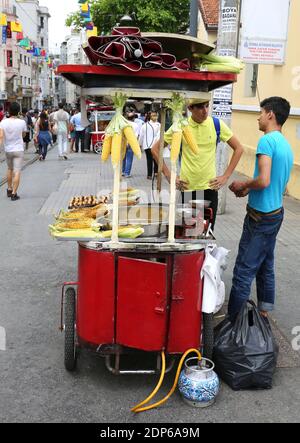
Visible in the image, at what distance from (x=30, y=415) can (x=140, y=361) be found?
1.01m

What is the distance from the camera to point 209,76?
3355mm

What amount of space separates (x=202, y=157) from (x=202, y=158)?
10mm

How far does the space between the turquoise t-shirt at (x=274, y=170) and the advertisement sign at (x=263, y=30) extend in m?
5.76

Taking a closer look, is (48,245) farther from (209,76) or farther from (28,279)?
(209,76)

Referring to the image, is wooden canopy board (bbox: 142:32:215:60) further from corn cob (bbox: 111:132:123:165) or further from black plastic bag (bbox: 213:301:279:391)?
black plastic bag (bbox: 213:301:279:391)

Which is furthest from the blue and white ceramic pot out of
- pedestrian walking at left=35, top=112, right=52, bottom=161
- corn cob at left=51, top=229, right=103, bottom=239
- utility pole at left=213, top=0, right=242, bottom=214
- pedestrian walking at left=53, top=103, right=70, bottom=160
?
pedestrian walking at left=53, top=103, right=70, bottom=160

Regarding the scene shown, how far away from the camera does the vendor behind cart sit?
477 centimetres

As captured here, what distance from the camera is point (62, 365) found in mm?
3910

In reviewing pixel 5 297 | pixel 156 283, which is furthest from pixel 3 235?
pixel 156 283

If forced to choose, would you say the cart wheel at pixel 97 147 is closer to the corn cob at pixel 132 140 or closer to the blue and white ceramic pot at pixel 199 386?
the corn cob at pixel 132 140

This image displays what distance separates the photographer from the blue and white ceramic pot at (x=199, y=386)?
333cm

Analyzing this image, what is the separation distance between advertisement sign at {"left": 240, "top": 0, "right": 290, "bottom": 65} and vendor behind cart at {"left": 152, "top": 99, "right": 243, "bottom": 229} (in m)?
4.86

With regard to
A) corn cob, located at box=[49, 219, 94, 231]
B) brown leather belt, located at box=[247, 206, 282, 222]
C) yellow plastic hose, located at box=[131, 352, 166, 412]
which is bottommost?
yellow plastic hose, located at box=[131, 352, 166, 412]

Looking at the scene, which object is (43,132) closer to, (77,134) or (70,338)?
(77,134)
